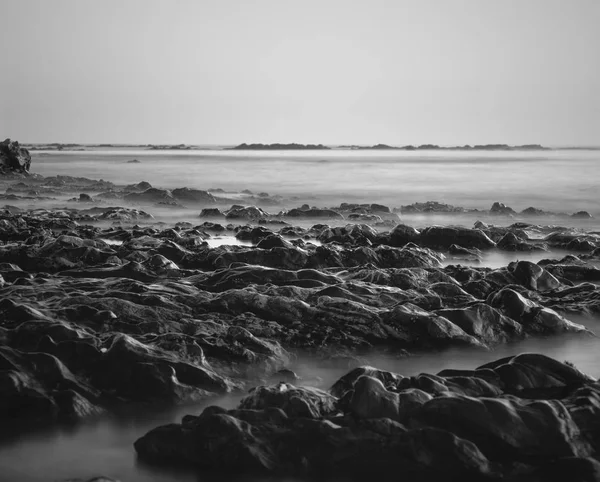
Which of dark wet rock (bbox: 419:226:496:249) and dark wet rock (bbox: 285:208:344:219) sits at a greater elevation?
dark wet rock (bbox: 419:226:496:249)

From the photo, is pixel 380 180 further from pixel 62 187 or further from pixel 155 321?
pixel 155 321

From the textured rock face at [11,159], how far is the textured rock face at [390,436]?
26097 mm

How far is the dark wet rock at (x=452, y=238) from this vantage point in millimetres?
9312

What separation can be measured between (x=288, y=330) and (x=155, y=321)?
3.10ft

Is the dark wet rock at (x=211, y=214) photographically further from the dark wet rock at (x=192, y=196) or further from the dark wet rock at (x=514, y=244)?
the dark wet rock at (x=514, y=244)

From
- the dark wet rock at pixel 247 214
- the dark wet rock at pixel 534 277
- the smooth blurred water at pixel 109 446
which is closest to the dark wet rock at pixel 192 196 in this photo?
the dark wet rock at pixel 247 214

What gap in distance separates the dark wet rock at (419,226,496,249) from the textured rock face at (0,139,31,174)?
21811mm

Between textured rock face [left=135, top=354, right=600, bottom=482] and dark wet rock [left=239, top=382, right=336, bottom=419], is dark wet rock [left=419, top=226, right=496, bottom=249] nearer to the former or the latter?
textured rock face [left=135, top=354, right=600, bottom=482]

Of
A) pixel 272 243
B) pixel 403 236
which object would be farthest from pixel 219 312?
pixel 403 236

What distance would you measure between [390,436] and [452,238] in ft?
21.7

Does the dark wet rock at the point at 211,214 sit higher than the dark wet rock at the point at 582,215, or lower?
lower

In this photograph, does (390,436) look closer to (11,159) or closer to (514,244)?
(514,244)

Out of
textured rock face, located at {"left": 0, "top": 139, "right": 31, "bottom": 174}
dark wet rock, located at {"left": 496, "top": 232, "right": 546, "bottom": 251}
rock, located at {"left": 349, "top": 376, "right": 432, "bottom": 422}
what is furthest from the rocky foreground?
textured rock face, located at {"left": 0, "top": 139, "right": 31, "bottom": 174}

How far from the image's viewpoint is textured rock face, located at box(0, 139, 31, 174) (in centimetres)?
2673
